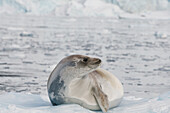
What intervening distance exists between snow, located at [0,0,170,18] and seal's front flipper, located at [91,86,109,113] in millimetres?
21337

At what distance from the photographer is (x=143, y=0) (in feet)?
88.1

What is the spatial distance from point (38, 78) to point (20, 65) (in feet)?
4.36

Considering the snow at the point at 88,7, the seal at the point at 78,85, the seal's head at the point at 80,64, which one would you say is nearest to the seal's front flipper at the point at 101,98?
the seal at the point at 78,85

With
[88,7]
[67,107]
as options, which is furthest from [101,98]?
[88,7]

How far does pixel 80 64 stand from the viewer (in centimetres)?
276

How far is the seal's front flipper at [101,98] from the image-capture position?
2.78 meters

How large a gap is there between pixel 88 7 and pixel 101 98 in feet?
77.5

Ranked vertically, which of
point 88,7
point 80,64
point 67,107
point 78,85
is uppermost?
point 80,64

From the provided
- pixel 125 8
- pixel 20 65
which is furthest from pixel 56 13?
pixel 20 65

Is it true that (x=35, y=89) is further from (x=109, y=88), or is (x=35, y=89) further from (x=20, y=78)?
(x=109, y=88)

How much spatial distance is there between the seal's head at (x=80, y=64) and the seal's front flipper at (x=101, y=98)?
0.20m

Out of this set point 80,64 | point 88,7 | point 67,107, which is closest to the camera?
point 67,107

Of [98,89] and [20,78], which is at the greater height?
[98,89]

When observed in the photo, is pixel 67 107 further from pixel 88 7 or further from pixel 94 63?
pixel 88 7
